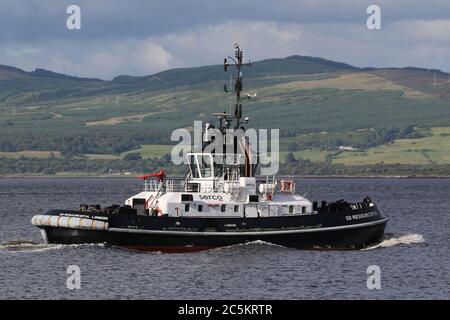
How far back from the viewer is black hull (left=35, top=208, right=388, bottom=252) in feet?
195

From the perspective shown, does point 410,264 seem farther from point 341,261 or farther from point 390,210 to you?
point 390,210

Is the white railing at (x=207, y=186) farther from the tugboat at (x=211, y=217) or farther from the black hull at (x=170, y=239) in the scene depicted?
the black hull at (x=170, y=239)

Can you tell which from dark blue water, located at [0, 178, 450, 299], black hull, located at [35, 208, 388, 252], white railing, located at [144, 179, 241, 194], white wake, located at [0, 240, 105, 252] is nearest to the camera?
dark blue water, located at [0, 178, 450, 299]

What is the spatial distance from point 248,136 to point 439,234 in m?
18.2

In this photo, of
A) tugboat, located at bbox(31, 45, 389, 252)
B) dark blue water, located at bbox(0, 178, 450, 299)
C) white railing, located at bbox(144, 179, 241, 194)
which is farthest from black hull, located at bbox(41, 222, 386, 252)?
white railing, located at bbox(144, 179, 241, 194)

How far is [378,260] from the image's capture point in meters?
59.7

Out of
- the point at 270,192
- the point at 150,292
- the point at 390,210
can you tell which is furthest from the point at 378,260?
the point at 390,210

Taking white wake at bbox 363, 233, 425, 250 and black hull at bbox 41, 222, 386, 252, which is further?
white wake at bbox 363, 233, 425, 250

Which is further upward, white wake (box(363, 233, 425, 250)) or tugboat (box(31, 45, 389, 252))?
tugboat (box(31, 45, 389, 252))

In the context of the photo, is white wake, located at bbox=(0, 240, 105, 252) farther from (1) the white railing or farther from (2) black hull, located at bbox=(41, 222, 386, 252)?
(1) the white railing

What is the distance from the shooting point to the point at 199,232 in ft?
197

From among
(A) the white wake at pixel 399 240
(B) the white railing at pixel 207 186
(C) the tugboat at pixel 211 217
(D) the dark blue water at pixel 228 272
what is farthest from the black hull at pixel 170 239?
(A) the white wake at pixel 399 240

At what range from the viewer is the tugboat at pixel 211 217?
196ft

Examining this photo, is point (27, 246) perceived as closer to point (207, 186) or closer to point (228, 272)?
point (207, 186)
